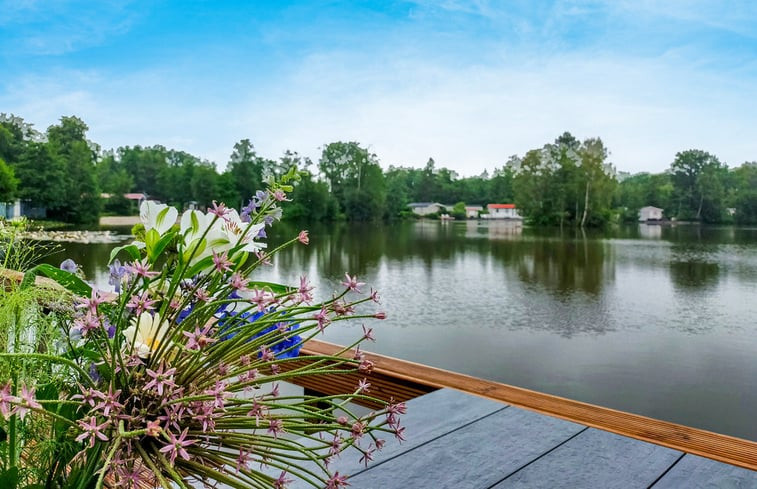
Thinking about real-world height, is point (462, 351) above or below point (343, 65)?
below

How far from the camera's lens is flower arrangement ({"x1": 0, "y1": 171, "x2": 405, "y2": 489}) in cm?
39

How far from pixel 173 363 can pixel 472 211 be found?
5329cm

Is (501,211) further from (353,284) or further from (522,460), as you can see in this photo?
(353,284)

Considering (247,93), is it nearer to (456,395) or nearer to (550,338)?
(550,338)

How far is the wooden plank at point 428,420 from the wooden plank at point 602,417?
0.16 feet

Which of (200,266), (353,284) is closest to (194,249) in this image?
(200,266)

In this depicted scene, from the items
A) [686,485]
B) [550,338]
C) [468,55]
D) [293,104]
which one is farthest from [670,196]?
[686,485]

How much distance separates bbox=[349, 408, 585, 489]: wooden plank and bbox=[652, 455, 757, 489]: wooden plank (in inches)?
6.5

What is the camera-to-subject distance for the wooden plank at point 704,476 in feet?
2.62

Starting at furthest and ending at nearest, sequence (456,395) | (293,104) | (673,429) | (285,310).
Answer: (293,104) → (456,395) → (673,429) → (285,310)

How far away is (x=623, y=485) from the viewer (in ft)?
2.61

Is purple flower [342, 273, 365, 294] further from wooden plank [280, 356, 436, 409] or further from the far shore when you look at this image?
the far shore

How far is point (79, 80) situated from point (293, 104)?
1757 centimetres

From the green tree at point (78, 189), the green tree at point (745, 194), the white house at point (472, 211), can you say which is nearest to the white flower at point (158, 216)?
the green tree at point (78, 189)
